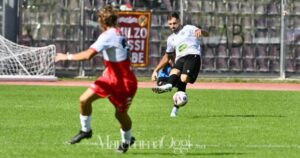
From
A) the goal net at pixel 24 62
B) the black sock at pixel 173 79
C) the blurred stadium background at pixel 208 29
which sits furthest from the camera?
the blurred stadium background at pixel 208 29

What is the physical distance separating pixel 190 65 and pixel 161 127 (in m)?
2.54

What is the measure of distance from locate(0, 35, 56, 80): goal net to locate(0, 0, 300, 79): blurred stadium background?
1.83 metres

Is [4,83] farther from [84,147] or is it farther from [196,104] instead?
[84,147]

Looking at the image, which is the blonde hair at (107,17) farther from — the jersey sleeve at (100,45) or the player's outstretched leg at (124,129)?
the player's outstretched leg at (124,129)

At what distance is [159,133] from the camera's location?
14.7 m

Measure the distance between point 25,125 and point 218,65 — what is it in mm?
18529

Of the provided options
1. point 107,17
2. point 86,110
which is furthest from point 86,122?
point 107,17

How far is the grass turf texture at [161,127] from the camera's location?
12.5m

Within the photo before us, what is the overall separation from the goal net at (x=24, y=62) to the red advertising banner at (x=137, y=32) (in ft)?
8.71

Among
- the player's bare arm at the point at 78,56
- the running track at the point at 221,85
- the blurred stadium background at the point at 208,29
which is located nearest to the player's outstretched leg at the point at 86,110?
the player's bare arm at the point at 78,56

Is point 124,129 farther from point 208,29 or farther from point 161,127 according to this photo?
point 208,29

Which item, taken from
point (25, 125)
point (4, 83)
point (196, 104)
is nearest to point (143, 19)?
point (4, 83)

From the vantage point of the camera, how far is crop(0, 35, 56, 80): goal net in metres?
30.0

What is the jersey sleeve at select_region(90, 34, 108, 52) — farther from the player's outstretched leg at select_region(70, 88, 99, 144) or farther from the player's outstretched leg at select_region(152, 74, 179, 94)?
the player's outstretched leg at select_region(152, 74, 179, 94)
